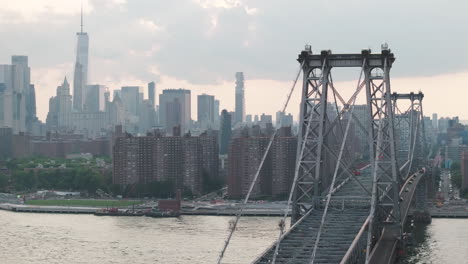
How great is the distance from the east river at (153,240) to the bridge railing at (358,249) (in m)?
12.4

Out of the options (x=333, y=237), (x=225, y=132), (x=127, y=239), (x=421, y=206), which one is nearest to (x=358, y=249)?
(x=333, y=237)

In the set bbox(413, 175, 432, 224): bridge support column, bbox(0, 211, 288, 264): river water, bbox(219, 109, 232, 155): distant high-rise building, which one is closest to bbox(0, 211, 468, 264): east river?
bbox(0, 211, 288, 264): river water

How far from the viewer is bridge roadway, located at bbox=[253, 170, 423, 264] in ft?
72.7

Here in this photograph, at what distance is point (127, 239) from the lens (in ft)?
163

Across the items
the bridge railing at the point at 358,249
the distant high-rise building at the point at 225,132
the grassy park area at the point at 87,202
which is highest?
the distant high-rise building at the point at 225,132

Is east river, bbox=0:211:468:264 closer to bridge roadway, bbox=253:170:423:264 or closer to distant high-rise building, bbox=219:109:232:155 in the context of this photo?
bridge roadway, bbox=253:170:423:264

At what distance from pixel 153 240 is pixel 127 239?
5.67ft

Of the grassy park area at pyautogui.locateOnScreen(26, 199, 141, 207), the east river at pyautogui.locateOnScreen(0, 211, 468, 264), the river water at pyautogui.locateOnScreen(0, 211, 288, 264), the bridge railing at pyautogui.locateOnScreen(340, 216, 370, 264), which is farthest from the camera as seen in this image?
the grassy park area at pyautogui.locateOnScreen(26, 199, 141, 207)

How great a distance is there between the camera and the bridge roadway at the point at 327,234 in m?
22.1

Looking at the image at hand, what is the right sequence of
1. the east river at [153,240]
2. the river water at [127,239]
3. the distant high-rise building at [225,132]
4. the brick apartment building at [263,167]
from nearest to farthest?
the east river at [153,240] < the river water at [127,239] < the brick apartment building at [263,167] < the distant high-rise building at [225,132]

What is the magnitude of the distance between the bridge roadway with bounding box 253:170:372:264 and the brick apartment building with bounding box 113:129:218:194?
55.2m

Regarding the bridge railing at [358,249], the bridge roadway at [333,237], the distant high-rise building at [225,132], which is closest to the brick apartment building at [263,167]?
the bridge roadway at [333,237]

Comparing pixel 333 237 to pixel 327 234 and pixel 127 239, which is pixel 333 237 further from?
pixel 127 239

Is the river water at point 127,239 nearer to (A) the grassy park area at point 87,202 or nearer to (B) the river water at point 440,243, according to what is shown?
(B) the river water at point 440,243
